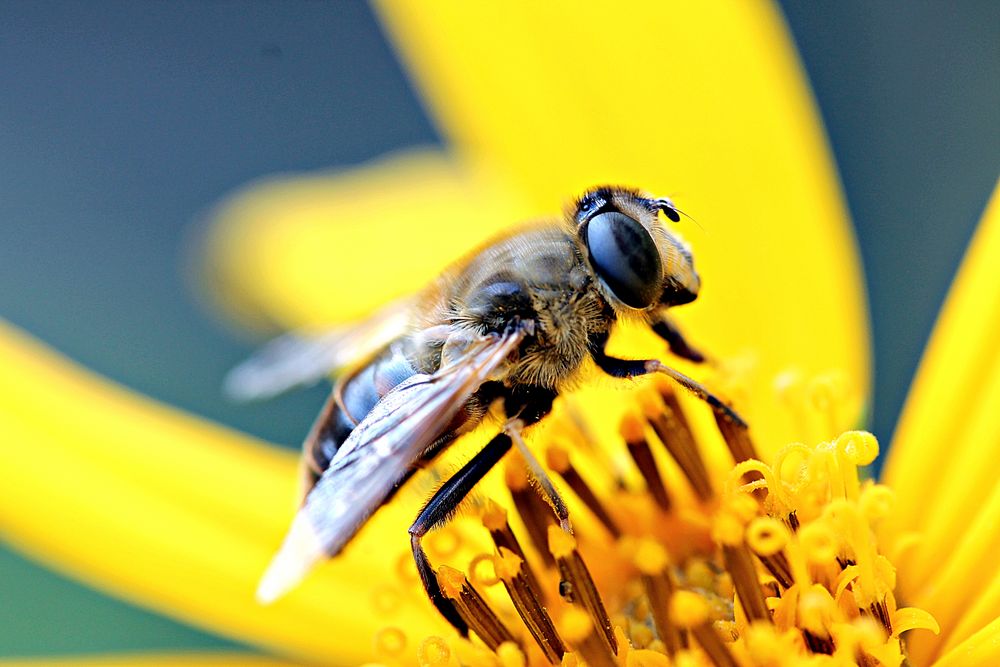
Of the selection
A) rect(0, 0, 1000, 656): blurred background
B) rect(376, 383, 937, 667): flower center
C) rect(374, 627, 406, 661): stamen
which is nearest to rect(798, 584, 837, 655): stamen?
rect(376, 383, 937, 667): flower center

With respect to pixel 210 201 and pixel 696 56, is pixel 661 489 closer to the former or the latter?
pixel 696 56

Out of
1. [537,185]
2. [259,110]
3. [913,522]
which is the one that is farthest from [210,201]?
[913,522]

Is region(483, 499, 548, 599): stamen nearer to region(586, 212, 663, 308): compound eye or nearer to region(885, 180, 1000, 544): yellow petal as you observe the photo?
region(586, 212, 663, 308): compound eye

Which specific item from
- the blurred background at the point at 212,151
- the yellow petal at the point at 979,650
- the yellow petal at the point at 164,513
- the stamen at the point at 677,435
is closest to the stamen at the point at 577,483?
the stamen at the point at 677,435

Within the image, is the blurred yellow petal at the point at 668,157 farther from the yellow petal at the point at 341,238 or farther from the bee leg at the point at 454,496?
the bee leg at the point at 454,496

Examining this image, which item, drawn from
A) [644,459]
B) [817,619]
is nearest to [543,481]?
[644,459]

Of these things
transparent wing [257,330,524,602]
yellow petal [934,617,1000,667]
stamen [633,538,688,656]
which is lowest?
yellow petal [934,617,1000,667]
